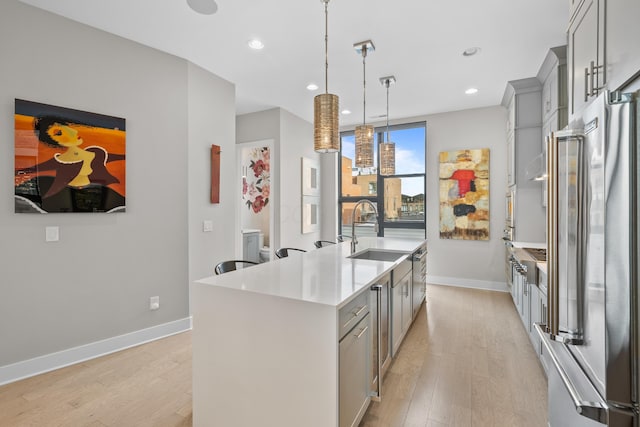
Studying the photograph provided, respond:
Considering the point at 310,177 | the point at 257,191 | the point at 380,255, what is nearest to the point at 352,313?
the point at 380,255

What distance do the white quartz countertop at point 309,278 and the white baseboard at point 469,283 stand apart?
3430 millimetres

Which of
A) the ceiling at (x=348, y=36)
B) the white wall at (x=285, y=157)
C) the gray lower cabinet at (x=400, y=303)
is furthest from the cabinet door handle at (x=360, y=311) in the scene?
the white wall at (x=285, y=157)

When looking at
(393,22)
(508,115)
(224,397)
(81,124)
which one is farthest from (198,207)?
(508,115)

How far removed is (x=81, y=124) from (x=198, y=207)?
1.33 metres

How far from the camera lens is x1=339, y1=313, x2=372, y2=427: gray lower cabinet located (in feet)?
4.85

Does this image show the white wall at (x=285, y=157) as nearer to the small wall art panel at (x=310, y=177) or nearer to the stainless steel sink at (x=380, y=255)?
the small wall art panel at (x=310, y=177)

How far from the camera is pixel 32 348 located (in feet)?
7.98

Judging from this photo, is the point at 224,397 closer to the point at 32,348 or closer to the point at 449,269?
the point at 32,348

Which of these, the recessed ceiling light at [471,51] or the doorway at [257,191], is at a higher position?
the recessed ceiling light at [471,51]

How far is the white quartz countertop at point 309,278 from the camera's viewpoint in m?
1.56

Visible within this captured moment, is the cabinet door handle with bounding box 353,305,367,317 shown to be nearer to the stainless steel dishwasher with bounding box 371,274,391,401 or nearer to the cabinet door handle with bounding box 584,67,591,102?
the stainless steel dishwasher with bounding box 371,274,391,401

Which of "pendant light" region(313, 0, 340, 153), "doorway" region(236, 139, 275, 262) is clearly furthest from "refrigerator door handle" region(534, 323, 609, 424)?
"doorway" region(236, 139, 275, 262)

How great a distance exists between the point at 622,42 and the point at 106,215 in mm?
3560

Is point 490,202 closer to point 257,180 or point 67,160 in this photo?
point 257,180
